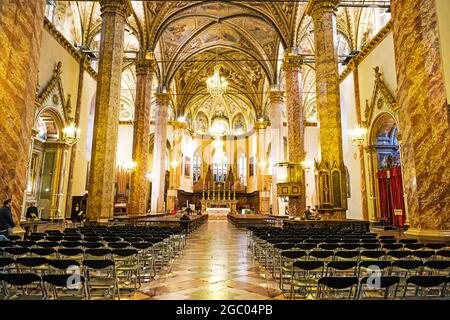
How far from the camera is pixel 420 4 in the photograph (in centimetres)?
668

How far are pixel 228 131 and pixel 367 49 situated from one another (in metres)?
21.7

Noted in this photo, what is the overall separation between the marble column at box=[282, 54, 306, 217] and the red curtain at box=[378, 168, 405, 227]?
4038 mm

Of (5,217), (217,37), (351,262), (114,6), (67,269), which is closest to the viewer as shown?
(351,262)

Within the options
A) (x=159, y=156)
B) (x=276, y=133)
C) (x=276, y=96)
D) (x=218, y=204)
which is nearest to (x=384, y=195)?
(x=276, y=133)

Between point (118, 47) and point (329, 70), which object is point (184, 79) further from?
point (329, 70)

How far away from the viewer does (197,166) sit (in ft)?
117

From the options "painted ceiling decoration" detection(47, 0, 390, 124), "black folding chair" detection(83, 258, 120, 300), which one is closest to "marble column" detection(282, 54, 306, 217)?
"painted ceiling decoration" detection(47, 0, 390, 124)

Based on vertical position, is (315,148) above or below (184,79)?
below

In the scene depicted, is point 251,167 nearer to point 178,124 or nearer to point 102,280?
point 178,124

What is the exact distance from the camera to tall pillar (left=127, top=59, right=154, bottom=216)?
52.3 feet

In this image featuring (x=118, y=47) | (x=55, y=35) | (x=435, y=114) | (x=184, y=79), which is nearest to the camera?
(x=435, y=114)

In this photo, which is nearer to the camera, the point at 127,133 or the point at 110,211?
the point at 110,211
